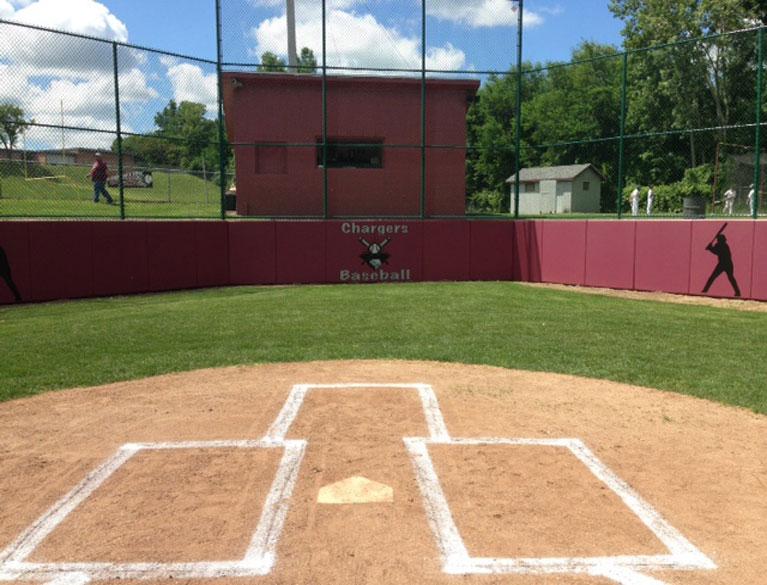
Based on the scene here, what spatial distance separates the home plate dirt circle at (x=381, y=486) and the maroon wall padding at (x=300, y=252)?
9818mm

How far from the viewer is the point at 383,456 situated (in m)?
4.75

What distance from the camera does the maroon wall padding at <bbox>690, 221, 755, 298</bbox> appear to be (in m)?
12.9

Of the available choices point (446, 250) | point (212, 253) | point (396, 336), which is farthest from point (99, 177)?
point (446, 250)

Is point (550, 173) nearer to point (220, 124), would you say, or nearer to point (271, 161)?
point (271, 161)

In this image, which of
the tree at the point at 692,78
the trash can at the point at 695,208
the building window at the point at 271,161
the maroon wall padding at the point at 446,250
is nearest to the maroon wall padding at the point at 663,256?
the trash can at the point at 695,208

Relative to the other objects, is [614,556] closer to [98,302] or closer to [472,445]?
[472,445]

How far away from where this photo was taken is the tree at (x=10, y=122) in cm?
1230

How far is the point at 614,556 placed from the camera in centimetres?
336

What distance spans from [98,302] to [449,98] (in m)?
13.9

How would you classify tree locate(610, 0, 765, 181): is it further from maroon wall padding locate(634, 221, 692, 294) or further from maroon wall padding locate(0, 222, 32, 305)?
maroon wall padding locate(0, 222, 32, 305)

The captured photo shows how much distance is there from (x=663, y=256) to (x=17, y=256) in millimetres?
13884

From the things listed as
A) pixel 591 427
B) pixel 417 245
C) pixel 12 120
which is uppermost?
pixel 12 120

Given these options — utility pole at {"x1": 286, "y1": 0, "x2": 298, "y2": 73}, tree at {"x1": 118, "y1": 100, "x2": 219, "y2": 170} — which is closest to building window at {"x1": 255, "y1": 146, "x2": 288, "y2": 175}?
utility pole at {"x1": 286, "y1": 0, "x2": 298, "y2": 73}

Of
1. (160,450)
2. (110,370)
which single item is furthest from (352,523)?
(110,370)
